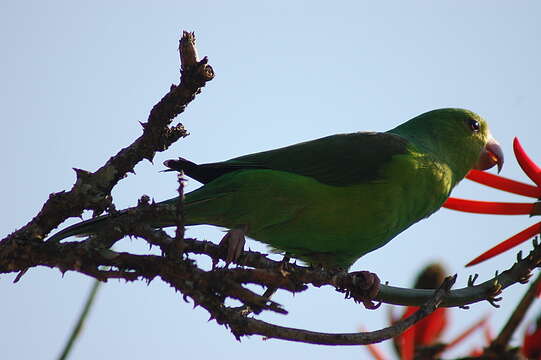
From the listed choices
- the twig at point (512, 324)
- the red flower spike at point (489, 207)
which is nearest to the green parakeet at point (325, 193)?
the red flower spike at point (489, 207)

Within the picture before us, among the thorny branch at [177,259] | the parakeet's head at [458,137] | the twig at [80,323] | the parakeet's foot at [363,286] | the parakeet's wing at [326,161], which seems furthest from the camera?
the parakeet's head at [458,137]

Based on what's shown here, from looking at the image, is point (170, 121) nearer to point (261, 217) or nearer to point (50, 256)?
point (50, 256)

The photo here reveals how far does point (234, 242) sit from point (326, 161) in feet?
4.71

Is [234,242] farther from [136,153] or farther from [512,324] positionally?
[512,324]

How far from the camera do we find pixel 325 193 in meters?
5.05

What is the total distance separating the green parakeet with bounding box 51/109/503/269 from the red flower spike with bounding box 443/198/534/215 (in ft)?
2.04

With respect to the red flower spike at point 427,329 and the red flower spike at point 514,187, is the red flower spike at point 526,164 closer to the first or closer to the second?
the red flower spike at point 514,187

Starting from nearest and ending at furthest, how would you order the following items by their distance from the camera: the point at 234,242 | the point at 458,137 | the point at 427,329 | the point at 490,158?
the point at 234,242
the point at 427,329
the point at 458,137
the point at 490,158

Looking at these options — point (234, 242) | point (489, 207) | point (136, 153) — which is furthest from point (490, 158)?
point (136, 153)

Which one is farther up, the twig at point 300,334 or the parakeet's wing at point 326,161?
the parakeet's wing at point 326,161

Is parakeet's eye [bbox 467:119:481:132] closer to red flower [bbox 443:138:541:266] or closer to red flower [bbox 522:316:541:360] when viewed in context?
red flower [bbox 443:138:541:266]

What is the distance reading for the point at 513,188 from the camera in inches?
170

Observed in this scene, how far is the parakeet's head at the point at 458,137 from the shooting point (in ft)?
21.0

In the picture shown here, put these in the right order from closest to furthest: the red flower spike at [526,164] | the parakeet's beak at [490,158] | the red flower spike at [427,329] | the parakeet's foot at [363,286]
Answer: the parakeet's foot at [363,286], the red flower spike at [526,164], the red flower spike at [427,329], the parakeet's beak at [490,158]
